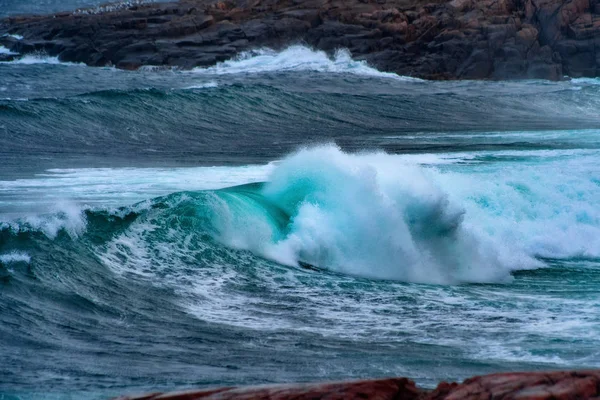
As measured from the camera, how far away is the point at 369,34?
→ 47094 mm

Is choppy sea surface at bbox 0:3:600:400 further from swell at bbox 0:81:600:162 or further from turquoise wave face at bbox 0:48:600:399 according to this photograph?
swell at bbox 0:81:600:162

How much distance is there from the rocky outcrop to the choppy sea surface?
2294cm

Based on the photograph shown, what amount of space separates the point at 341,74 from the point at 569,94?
35.9 feet

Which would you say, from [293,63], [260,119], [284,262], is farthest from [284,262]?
[293,63]

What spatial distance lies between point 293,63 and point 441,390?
4247cm

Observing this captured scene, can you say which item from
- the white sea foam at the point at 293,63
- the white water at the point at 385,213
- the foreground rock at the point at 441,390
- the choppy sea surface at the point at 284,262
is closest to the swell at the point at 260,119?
the choppy sea surface at the point at 284,262

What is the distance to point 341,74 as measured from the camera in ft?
139

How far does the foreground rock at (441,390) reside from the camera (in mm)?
4168

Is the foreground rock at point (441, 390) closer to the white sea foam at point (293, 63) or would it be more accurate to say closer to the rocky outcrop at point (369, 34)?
the white sea foam at point (293, 63)

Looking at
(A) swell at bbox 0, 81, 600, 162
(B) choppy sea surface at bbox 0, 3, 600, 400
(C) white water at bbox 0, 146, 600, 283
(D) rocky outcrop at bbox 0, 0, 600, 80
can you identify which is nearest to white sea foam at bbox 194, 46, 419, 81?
(D) rocky outcrop at bbox 0, 0, 600, 80

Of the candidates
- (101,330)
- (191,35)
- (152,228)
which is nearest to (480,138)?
(152,228)

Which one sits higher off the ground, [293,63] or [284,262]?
[293,63]

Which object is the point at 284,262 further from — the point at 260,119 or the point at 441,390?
the point at 260,119

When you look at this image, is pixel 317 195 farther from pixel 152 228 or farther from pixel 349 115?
pixel 349 115
